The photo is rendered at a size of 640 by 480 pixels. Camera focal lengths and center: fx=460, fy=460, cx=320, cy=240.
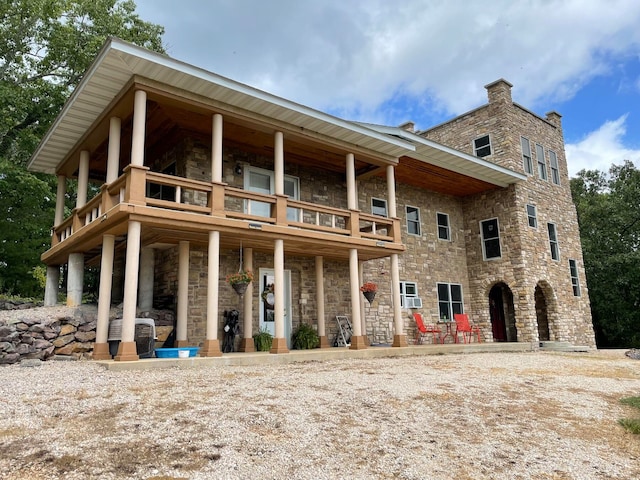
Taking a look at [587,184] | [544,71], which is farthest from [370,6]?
[587,184]

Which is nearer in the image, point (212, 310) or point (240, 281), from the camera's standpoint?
point (212, 310)

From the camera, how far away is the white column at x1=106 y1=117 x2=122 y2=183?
29.4ft

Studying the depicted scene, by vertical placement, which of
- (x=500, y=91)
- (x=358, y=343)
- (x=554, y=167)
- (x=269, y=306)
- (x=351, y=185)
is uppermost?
(x=500, y=91)

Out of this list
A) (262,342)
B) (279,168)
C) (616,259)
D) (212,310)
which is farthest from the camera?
(616,259)

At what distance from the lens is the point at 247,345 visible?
407 inches

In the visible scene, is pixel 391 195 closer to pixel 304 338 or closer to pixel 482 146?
pixel 304 338

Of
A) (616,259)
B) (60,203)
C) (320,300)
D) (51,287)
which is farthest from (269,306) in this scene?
(616,259)

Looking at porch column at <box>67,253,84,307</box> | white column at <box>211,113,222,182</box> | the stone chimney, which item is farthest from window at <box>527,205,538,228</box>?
porch column at <box>67,253,84,307</box>

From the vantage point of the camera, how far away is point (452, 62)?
55.7 feet

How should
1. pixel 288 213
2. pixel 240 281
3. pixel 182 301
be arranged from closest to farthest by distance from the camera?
pixel 240 281 < pixel 182 301 < pixel 288 213

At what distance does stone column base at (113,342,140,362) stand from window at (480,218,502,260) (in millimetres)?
12431

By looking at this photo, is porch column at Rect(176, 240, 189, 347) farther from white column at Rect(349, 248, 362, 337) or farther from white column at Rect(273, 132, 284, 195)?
white column at Rect(349, 248, 362, 337)

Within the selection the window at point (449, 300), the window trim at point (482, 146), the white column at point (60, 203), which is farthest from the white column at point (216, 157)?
the window trim at point (482, 146)

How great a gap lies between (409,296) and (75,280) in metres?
9.29
